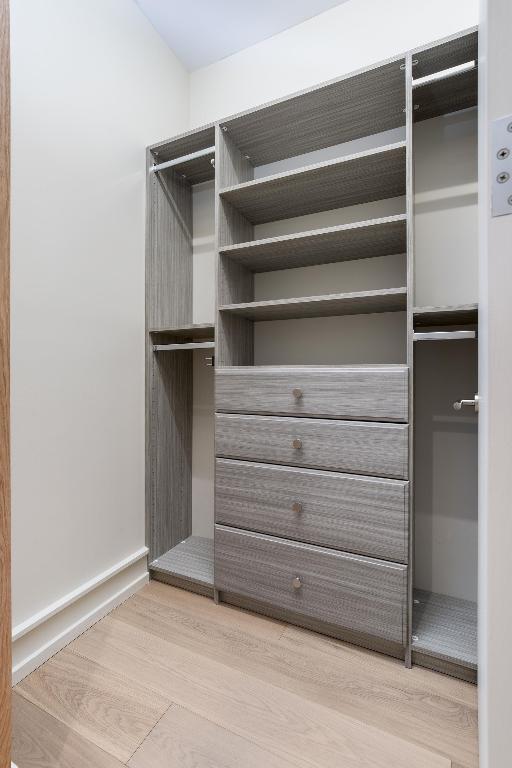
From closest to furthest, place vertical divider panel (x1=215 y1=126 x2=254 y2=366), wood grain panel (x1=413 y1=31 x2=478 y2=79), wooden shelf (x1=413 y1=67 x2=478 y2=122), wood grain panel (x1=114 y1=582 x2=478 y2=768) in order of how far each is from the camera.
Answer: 1. wood grain panel (x1=114 y1=582 x2=478 y2=768)
2. wood grain panel (x1=413 y1=31 x2=478 y2=79)
3. wooden shelf (x1=413 y1=67 x2=478 y2=122)
4. vertical divider panel (x1=215 y1=126 x2=254 y2=366)

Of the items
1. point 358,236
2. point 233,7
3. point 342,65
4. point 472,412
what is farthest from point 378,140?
point 472,412

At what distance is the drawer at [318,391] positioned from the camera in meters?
1.15

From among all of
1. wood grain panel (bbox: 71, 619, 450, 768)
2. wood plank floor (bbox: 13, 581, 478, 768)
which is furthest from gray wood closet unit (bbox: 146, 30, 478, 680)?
wood grain panel (bbox: 71, 619, 450, 768)

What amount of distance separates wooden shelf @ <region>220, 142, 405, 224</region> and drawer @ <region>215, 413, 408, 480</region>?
863mm

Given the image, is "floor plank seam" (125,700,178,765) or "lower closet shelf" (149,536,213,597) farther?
"lower closet shelf" (149,536,213,597)

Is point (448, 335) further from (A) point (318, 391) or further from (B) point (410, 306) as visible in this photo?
(A) point (318, 391)

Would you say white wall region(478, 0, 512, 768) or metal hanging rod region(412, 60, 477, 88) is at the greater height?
metal hanging rod region(412, 60, 477, 88)

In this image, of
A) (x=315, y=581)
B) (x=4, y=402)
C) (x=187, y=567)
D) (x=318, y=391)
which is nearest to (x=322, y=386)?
(x=318, y=391)

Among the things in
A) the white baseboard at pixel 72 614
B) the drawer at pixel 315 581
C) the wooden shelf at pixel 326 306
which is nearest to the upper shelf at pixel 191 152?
the wooden shelf at pixel 326 306

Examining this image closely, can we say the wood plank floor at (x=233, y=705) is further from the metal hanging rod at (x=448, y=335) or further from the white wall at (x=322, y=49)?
the white wall at (x=322, y=49)

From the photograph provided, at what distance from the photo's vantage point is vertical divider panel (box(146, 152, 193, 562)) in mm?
1640

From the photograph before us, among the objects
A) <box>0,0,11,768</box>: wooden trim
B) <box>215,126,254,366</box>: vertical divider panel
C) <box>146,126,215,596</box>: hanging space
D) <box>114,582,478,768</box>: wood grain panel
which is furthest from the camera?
<box>146,126,215,596</box>: hanging space

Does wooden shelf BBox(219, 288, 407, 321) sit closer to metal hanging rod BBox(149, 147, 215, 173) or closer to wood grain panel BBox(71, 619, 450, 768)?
metal hanging rod BBox(149, 147, 215, 173)

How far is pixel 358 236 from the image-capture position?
130 centimetres
